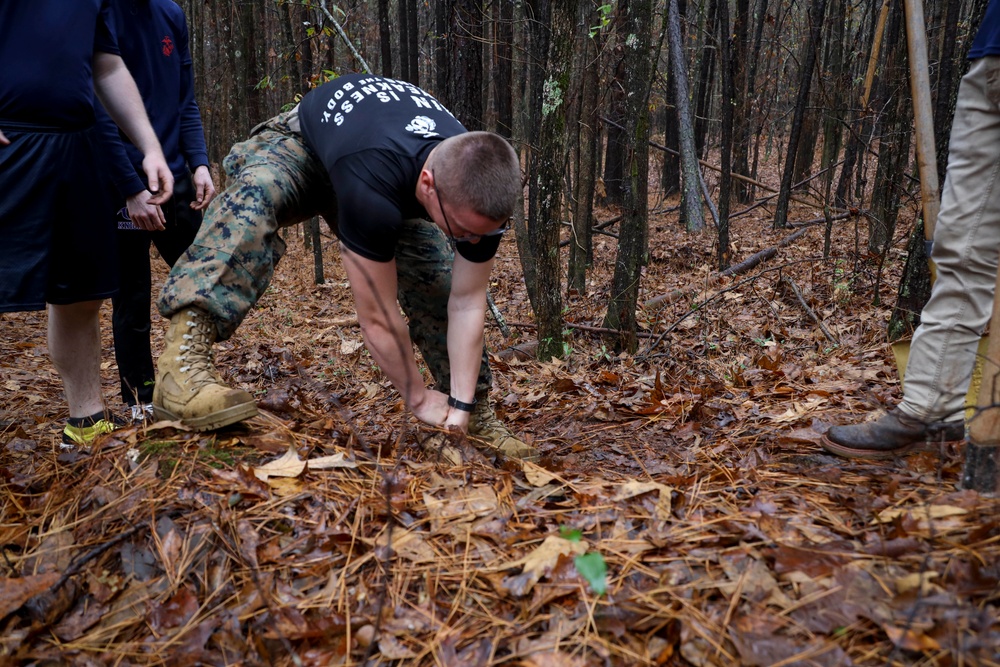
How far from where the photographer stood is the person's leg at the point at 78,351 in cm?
277

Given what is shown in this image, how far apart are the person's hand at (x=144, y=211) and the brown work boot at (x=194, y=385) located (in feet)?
1.49

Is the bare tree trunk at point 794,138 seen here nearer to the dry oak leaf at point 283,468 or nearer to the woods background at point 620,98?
the woods background at point 620,98

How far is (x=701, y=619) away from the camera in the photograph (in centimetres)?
154

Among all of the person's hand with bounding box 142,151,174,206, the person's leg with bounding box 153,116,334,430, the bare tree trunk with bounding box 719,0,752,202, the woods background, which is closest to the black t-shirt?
the person's leg with bounding box 153,116,334,430

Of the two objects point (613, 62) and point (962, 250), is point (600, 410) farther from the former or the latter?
point (613, 62)

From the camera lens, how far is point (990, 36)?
222cm

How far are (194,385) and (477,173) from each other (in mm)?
1347

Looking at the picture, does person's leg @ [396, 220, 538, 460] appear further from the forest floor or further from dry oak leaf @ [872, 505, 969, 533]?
dry oak leaf @ [872, 505, 969, 533]

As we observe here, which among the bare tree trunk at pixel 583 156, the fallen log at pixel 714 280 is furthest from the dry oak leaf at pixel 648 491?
the bare tree trunk at pixel 583 156

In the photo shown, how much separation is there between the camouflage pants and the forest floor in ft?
1.68

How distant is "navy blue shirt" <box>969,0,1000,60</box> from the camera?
219 cm

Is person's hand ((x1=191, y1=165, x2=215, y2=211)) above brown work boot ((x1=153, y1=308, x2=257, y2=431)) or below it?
above

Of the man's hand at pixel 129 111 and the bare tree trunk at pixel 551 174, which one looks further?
the bare tree trunk at pixel 551 174

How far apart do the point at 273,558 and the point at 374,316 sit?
3.33 ft
